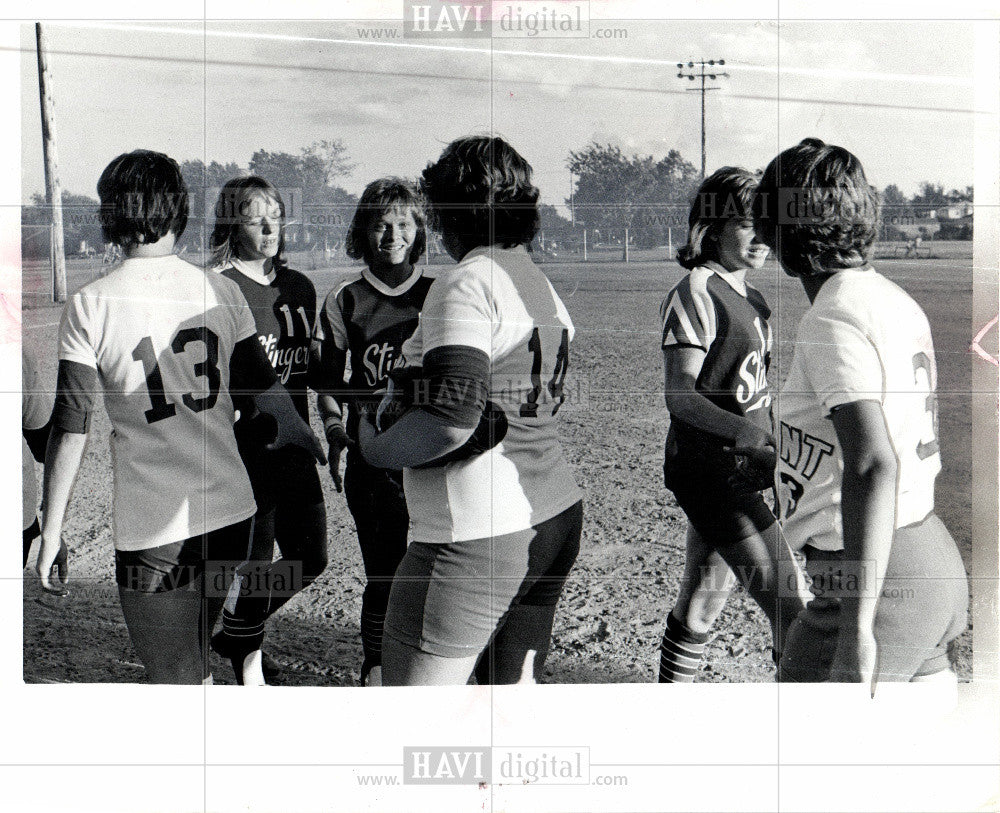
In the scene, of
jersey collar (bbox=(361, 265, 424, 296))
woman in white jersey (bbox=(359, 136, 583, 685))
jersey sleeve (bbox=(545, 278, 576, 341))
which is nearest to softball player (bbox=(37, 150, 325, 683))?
jersey collar (bbox=(361, 265, 424, 296))

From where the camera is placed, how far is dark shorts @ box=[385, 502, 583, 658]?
9.85 ft

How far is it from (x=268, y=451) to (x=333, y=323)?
45 cm

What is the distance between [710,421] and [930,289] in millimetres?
767

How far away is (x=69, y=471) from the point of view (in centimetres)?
338

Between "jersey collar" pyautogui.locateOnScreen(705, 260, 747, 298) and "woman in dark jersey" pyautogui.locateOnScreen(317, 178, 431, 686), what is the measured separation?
34.0 inches

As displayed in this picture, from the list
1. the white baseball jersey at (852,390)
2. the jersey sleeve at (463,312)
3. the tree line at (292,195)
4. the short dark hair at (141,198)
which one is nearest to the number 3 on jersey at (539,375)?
the jersey sleeve at (463,312)

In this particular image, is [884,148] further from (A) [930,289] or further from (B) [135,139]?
(B) [135,139]

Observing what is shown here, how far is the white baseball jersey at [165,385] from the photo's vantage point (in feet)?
10.9

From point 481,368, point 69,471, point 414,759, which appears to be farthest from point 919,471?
point 69,471

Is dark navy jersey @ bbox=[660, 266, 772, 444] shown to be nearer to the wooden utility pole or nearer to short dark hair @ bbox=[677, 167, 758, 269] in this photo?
short dark hair @ bbox=[677, 167, 758, 269]

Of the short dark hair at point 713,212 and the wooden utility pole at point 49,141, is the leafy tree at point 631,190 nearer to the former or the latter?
the short dark hair at point 713,212

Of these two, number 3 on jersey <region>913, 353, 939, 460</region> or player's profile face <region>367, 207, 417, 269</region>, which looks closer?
number 3 on jersey <region>913, 353, 939, 460</region>

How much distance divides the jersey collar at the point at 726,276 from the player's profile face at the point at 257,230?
131cm

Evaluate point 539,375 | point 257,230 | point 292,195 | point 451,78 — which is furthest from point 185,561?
point 451,78
